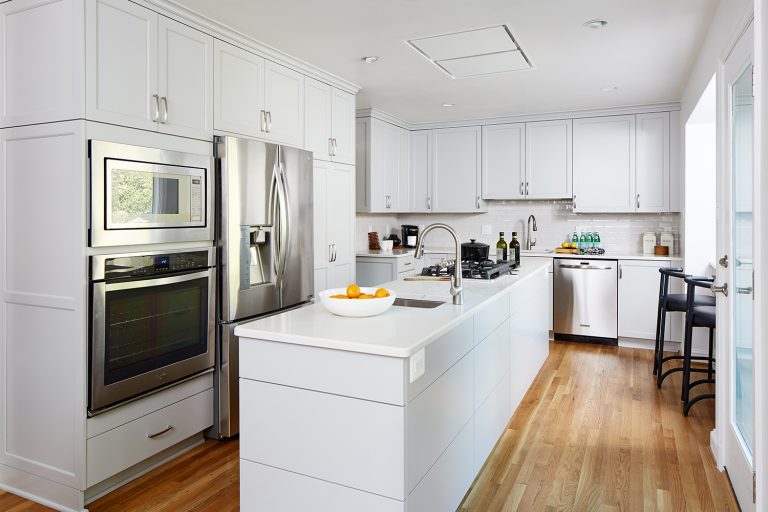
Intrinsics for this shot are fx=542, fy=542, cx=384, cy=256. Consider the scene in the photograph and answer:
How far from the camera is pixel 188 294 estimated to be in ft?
9.68

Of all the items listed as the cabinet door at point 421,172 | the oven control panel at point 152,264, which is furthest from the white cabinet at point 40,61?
the cabinet door at point 421,172

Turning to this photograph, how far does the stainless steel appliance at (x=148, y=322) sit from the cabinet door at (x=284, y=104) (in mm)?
1075

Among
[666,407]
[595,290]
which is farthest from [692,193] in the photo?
[666,407]

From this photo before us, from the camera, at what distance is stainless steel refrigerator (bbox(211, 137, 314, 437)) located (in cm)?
313

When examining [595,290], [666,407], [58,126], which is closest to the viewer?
[58,126]

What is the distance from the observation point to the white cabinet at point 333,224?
4.18 m

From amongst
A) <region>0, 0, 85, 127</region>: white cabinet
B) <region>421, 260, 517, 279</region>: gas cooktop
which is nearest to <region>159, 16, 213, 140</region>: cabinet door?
<region>0, 0, 85, 127</region>: white cabinet

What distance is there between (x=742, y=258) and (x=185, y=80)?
2878mm

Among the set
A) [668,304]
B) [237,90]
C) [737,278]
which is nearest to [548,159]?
[668,304]

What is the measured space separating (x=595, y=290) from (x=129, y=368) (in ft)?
14.7

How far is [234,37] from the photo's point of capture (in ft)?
10.7

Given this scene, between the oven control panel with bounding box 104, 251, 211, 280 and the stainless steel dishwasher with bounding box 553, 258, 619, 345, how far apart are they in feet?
12.8

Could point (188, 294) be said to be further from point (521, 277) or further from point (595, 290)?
point (595, 290)

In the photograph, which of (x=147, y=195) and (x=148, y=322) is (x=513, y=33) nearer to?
(x=147, y=195)
